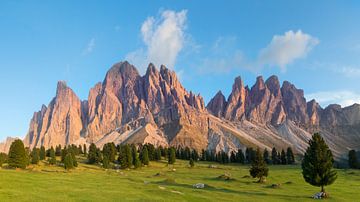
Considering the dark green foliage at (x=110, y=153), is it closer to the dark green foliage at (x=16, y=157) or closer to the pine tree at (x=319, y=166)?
the dark green foliage at (x=16, y=157)

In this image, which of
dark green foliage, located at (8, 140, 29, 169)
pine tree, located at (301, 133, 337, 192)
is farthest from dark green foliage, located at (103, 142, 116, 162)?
pine tree, located at (301, 133, 337, 192)

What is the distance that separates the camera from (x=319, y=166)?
61.8 metres

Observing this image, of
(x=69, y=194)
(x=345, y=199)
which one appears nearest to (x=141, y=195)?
(x=69, y=194)

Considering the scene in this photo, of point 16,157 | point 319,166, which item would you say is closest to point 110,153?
point 16,157

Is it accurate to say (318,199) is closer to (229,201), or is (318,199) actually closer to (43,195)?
(229,201)

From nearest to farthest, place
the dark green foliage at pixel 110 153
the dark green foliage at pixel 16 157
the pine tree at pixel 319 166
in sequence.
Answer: the pine tree at pixel 319 166 → the dark green foliage at pixel 16 157 → the dark green foliage at pixel 110 153

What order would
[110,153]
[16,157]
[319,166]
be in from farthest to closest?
[110,153] < [16,157] < [319,166]

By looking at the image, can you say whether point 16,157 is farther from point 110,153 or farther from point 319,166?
point 319,166

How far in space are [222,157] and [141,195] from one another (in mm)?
155288

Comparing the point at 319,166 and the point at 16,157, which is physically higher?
the point at 16,157

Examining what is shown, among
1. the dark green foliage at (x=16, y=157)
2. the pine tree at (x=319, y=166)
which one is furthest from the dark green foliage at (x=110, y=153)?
the pine tree at (x=319, y=166)

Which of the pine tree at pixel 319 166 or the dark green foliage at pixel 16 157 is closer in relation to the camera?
the pine tree at pixel 319 166

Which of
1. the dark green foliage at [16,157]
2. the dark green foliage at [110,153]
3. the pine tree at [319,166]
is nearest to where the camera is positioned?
the pine tree at [319,166]

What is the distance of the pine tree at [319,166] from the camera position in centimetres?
6038
